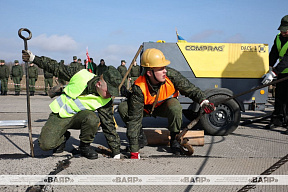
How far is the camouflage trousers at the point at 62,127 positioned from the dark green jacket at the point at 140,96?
0.46 meters

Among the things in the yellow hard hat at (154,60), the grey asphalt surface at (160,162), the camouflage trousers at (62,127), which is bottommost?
the grey asphalt surface at (160,162)

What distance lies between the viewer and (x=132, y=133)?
334 cm

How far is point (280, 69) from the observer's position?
4945 millimetres

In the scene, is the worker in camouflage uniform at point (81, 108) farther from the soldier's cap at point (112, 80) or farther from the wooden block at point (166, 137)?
the wooden block at point (166, 137)

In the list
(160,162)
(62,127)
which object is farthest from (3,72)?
(160,162)

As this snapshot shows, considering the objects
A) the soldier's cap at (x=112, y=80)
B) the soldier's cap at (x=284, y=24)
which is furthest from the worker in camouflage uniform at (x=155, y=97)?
the soldier's cap at (x=284, y=24)

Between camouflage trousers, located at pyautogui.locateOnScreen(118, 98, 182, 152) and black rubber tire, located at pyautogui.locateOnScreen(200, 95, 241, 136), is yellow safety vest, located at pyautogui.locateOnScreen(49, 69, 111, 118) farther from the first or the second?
black rubber tire, located at pyautogui.locateOnScreen(200, 95, 241, 136)

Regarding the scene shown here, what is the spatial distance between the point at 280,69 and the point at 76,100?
3800mm

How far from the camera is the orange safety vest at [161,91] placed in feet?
11.5

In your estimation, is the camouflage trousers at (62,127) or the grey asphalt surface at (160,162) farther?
the camouflage trousers at (62,127)

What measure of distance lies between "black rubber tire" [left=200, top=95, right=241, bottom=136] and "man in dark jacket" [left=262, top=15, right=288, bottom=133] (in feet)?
2.58

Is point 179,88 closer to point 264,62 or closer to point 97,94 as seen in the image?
point 97,94

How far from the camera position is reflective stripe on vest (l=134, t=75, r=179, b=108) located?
3.49 meters

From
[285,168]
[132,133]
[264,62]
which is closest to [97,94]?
[132,133]
